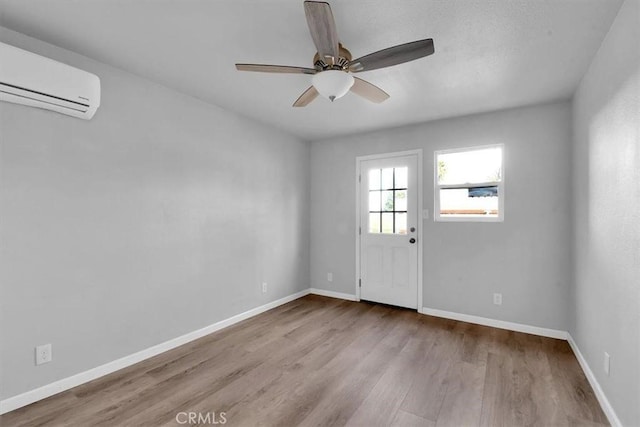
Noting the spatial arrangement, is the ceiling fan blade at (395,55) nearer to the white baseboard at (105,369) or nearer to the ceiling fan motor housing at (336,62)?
the ceiling fan motor housing at (336,62)

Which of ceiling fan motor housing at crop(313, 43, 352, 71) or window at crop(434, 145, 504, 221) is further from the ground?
ceiling fan motor housing at crop(313, 43, 352, 71)

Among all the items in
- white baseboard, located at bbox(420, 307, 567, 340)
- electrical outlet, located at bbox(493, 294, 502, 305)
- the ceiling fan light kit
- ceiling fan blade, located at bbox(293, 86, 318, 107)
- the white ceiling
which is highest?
the white ceiling

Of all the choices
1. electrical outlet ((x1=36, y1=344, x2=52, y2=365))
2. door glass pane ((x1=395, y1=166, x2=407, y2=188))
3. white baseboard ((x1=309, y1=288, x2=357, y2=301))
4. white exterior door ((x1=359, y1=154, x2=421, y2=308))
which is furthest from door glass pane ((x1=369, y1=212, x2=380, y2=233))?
electrical outlet ((x1=36, y1=344, x2=52, y2=365))

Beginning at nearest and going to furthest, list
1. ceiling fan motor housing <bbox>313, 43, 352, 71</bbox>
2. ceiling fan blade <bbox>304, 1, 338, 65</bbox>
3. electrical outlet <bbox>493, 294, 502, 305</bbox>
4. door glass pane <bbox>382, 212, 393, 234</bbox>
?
1. ceiling fan blade <bbox>304, 1, 338, 65</bbox>
2. ceiling fan motor housing <bbox>313, 43, 352, 71</bbox>
3. electrical outlet <bbox>493, 294, 502, 305</bbox>
4. door glass pane <bbox>382, 212, 393, 234</bbox>

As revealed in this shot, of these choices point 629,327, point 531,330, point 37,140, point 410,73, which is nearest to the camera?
point 629,327

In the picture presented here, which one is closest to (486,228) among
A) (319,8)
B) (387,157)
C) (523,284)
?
(523,284)

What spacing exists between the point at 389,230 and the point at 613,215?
8.19 ft

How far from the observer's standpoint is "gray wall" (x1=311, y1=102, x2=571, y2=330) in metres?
3.16

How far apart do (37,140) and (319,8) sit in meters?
2.12

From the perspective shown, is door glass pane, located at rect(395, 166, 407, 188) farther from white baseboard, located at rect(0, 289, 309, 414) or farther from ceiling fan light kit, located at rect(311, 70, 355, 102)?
white baseboard, located at rect(0, 289, 309, 414)

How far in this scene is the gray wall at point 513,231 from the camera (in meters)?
3.16

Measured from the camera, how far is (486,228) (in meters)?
3.51

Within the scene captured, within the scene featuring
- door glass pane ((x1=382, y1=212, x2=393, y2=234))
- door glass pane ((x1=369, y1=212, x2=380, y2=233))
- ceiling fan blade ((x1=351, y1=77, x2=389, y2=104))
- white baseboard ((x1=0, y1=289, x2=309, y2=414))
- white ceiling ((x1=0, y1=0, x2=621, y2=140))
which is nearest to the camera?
white ceiling ((x1=0, y1=0, x2=621, y2=140))

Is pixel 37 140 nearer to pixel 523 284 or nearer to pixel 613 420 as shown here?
pixel 613 420
